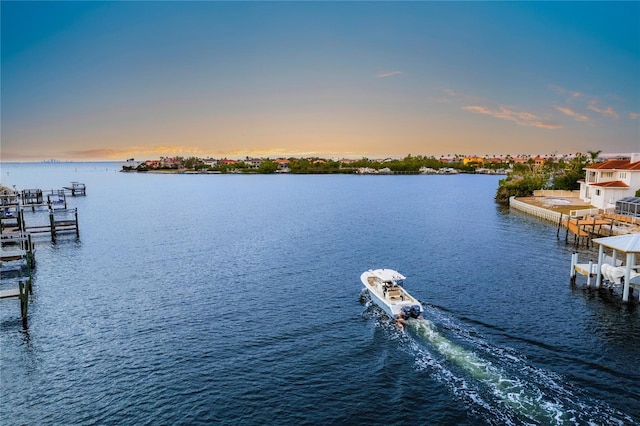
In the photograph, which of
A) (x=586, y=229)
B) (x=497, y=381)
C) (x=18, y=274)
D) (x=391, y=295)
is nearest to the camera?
(x=497, y=381)

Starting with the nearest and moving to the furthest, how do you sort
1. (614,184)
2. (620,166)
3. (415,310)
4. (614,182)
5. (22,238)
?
(415,310) → (22,238) → (614,184) → (614,182) → (620,166)

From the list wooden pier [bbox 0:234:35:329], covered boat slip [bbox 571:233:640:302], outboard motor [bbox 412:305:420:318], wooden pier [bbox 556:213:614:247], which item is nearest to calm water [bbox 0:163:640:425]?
outboard motor [bbox 412:305:420:318]

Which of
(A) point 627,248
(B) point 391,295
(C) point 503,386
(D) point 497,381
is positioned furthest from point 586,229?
(C) point 503,386

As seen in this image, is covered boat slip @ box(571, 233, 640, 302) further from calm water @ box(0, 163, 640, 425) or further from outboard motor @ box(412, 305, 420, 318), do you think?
outboard motor @ box(412, 305, 420, 318)

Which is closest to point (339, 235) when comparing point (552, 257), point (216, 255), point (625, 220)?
point (216, 255)

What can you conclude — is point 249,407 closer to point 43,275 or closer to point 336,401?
point 336,401

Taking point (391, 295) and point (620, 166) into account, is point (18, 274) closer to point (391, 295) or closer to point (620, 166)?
point (391, 295)

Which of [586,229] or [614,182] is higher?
[614,182]

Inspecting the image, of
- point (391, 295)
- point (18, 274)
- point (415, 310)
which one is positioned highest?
point (391, 295)
